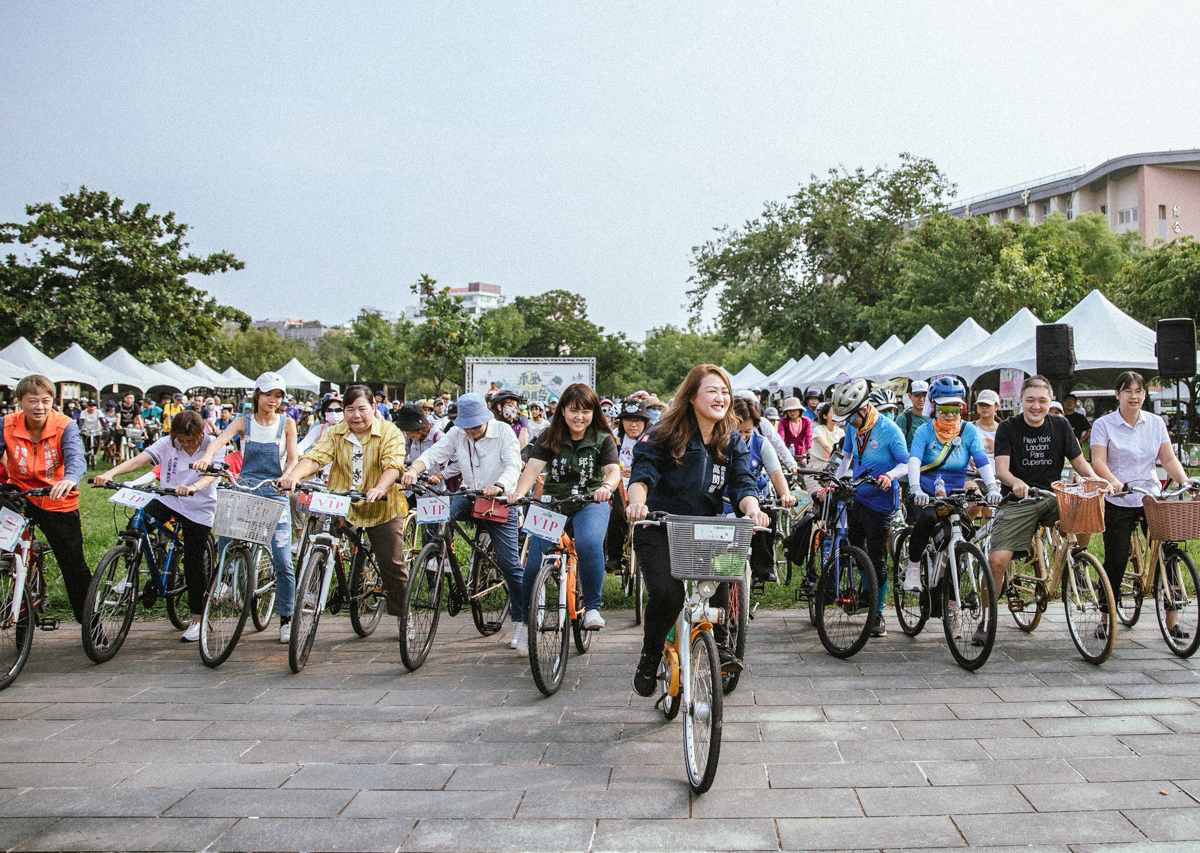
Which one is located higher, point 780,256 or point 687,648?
point 780,256

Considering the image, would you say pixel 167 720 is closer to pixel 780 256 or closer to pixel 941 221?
pixel 941 221

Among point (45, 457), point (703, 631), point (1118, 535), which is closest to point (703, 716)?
point (703, 631)

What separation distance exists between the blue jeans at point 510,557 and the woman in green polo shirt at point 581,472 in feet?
0.70

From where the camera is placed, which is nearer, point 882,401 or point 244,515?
point 244,515

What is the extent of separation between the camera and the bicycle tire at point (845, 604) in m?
6.08

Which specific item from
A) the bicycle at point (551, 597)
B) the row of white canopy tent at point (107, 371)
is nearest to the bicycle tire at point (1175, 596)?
the bicycle at point (551, 597)

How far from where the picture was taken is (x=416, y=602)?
238 inches

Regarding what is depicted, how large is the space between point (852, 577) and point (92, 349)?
34707mm

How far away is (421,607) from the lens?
6117 mm

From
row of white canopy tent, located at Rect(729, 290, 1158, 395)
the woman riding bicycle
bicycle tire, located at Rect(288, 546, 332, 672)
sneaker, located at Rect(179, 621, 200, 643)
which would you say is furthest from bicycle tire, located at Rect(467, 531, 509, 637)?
row of white canopy tent, located at Rect(729, 290, 1158, 395)

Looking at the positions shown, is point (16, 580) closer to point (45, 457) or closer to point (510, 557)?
point (45, 457)

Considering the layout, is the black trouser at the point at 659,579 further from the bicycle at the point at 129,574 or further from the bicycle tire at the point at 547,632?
the bicycle at the point at 129,574

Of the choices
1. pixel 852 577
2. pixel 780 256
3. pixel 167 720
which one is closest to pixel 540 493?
pixel 852 577

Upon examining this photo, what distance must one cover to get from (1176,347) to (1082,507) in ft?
28.1
